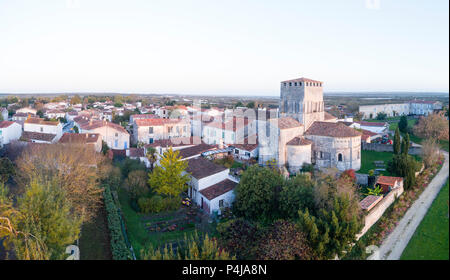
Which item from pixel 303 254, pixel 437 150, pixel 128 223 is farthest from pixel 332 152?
pixel 128 223

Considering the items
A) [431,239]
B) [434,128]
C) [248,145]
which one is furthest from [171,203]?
[434,128]

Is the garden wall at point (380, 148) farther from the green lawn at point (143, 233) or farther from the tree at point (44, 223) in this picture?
the tree at point (44, 223)

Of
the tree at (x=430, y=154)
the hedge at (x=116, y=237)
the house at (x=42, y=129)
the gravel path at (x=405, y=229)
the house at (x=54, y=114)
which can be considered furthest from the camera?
the house at (x=54, y=114)

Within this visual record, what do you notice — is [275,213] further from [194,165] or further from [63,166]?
[63,166]

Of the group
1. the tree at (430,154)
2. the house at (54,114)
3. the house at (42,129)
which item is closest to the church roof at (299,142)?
the tree at (430,154)

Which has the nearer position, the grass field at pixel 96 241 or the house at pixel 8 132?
the grass field at pixel 96 241

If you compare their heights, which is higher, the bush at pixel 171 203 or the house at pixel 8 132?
→ the house at pixel 8 132
